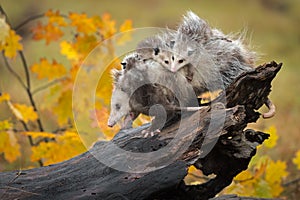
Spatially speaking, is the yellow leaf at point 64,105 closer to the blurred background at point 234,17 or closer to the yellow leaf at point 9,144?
the yellow leaf at point 9,144

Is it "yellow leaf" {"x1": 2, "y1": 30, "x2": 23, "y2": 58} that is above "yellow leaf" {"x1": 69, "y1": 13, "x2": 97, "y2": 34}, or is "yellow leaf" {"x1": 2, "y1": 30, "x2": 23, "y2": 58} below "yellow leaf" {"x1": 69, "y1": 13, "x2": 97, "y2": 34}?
below

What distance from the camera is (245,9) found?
567cm

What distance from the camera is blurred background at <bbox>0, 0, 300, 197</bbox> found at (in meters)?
4.89

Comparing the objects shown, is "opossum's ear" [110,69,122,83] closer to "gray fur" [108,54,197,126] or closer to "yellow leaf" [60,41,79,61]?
"gray fur" [108,54,197,126]

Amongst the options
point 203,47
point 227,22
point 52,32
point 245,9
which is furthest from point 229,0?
point 203,47

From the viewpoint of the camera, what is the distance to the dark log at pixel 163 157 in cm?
169

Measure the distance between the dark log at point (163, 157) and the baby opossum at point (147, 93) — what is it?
65 mm

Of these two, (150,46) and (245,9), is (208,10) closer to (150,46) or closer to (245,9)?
(245,9)

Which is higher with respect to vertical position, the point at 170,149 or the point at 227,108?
the point at 227,108

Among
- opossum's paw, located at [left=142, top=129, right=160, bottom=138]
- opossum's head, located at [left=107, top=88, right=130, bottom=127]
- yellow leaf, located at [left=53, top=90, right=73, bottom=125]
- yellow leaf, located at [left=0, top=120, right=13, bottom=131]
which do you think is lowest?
opossum's paw, located at [left=142, top=129, right=160, bottom=138]

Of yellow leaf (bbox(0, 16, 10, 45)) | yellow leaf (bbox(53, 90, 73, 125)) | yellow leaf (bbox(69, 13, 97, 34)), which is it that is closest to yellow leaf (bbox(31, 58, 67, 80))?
yellow leaf (bbox(53, 90, 73, 125))

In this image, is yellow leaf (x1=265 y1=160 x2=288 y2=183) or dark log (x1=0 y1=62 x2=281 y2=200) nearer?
Result: dark log (x1=0 y1=62 x2=281 y2=200)

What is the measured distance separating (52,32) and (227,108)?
1.37 m

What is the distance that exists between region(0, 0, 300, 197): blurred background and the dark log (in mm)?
2905
